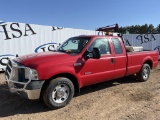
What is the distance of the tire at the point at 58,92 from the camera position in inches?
188

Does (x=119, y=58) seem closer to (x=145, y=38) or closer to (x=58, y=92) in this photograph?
(x=58, y=92)

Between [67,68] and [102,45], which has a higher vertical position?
[102,45]

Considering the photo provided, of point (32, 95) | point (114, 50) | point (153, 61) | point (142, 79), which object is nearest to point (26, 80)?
point (32, 95)

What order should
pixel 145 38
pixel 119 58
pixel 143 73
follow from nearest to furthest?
pixel 119 58 → pixel 143 73 → pixel 145 38

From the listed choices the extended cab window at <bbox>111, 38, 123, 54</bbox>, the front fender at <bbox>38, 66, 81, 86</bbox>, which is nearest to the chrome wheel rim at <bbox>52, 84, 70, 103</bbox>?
the front fender at <bbox>38, 66, 81, 86</bbox>

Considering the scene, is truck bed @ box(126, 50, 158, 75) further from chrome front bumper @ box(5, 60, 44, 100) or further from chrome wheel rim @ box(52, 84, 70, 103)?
chrome front bumper @ box(5, 60, 44, 100)

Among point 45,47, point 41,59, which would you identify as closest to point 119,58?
point 41,59

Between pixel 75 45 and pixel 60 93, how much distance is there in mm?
1659

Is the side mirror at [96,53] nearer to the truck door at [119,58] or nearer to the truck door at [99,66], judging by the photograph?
the truck door at [99,66]

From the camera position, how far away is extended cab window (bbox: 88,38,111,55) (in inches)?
236

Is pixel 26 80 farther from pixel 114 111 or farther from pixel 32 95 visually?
pixel 114 111

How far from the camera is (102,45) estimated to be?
620 centimetres

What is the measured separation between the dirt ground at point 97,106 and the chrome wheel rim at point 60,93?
0.24m

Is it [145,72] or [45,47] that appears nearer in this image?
[145,72]
